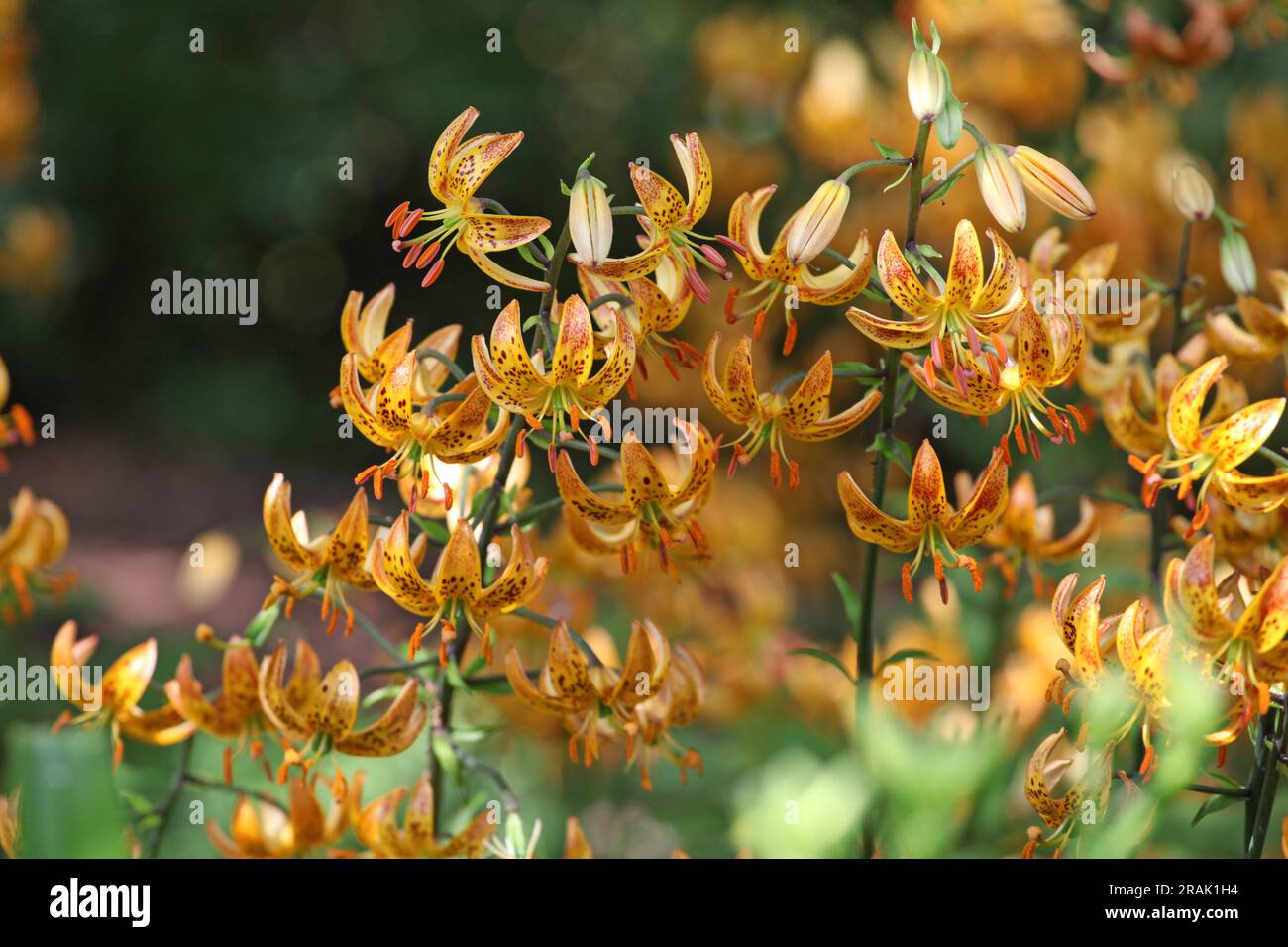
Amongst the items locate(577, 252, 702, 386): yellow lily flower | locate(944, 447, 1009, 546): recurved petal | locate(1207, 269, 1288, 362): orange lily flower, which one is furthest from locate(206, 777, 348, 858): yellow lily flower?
locate(1207, 269, 1288, 362): orange lily flower

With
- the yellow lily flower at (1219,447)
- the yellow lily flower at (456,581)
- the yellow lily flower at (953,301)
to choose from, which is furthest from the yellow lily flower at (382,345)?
the yellow lily flower at (1219,447)

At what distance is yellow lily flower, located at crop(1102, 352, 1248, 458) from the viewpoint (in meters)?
1.11

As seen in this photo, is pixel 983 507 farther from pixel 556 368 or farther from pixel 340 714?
pixel 340 714

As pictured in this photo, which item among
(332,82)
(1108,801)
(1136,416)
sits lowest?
(1108,801)

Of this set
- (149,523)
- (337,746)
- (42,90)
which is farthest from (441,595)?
(42,90)

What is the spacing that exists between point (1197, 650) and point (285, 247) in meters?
4.00

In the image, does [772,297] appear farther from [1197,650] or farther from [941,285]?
[1197,650]

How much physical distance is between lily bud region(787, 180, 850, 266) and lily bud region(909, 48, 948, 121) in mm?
78

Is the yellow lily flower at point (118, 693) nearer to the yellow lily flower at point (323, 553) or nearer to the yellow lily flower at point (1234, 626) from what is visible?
the yellow lily flower at point (323, 553)

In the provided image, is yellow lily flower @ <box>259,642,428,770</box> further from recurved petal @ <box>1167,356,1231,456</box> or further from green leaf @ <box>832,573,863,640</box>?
recurved petal @ <box>1167,356,1231,456</box>

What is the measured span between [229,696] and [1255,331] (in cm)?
91

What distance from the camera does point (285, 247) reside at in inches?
176

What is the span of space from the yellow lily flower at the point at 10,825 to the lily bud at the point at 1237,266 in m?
1.08

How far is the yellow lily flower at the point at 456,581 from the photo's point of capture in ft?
2.99
